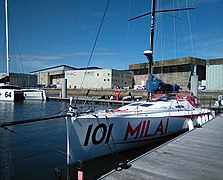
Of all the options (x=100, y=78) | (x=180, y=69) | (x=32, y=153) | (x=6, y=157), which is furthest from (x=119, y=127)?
(x=100, y=78)

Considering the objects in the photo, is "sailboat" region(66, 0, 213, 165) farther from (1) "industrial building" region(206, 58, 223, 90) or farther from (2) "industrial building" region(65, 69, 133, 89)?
(2) "industrial building" region(65, 69, 133, 89)

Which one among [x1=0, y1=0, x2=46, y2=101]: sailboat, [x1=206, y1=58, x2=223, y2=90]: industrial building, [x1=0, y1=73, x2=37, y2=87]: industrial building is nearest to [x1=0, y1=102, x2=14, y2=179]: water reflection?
[x1=0, y1=0, x2=46, y2=101]: sailboat

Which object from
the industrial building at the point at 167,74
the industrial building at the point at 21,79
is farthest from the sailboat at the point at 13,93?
the industrial building at the point at 21,79

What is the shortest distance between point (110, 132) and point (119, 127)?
37cm

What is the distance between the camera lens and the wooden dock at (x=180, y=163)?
3916 mm

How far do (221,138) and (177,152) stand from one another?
2768mm

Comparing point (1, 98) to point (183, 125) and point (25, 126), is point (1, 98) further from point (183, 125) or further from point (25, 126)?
point (183, 125)

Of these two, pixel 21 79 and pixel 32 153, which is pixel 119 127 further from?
pixel 21 79

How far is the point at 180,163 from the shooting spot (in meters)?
4.57

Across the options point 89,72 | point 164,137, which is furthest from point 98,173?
point 89,72

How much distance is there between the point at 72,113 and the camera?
17.5 feet

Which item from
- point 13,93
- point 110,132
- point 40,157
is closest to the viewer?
point 110,132

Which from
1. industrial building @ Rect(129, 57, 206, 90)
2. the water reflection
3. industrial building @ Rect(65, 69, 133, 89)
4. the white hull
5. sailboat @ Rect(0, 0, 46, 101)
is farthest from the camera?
industrial building @ Rect(65, 69, 133, 89)

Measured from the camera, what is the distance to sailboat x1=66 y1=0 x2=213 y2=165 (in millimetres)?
5461
